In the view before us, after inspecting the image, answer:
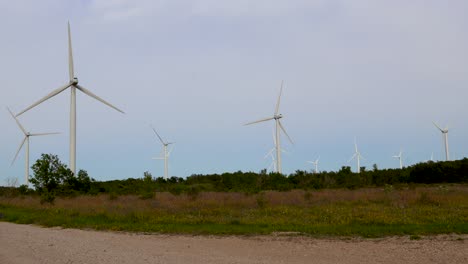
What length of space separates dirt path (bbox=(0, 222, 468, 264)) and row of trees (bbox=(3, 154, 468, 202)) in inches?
989

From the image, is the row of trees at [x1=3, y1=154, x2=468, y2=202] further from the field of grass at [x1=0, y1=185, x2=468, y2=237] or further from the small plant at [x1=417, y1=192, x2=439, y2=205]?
the small plant at [x1=417, y1=192, x2=439, y2=205]

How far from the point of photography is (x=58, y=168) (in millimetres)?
41500

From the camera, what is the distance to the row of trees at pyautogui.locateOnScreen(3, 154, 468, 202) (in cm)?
4106

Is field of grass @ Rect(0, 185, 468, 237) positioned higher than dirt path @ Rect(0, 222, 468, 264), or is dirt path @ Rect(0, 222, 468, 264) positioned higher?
field of grass @ Rect(0, 185, 468, 237)

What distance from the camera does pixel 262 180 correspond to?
51.4 metres

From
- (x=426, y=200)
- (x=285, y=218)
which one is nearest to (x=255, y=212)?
(x=285, y=218)

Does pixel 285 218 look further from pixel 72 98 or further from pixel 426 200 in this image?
pixel 72 98

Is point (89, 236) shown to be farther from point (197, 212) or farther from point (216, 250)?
point (197, 212)

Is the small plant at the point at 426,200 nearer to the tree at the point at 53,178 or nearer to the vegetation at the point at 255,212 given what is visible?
the vegetation at the point at 255,212

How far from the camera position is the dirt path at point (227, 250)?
11.7 meters

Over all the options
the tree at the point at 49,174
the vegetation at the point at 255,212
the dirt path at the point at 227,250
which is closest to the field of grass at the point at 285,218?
the vegetation at the point at 255,212

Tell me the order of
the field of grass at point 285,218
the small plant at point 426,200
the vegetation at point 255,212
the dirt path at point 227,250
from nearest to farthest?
the dirt path at point 227,250
the field of grass at point 285,218
the vegetation at point 255,212
the small plant at point 426,200

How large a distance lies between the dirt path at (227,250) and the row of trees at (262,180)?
2513 cm

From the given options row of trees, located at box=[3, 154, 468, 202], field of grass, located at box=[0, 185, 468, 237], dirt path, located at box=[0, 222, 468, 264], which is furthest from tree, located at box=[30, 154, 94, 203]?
dirt path, located at box=[0, 222, 468, 264]
